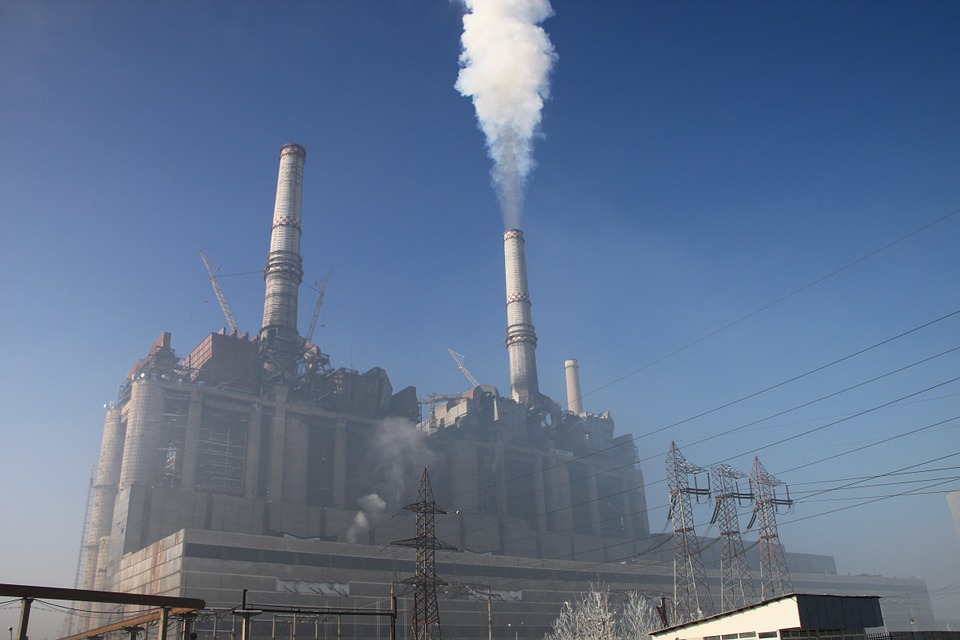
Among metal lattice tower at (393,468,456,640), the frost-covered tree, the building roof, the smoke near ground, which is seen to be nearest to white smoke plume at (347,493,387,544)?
the smoke near ground

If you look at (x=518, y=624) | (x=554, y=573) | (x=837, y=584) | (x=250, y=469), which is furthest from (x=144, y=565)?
(x=837, y=584)

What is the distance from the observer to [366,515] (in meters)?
86.6

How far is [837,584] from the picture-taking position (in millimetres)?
117875

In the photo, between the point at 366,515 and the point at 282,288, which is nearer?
the point at 366,515

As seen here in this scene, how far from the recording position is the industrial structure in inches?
2736

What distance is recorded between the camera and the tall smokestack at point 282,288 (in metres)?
88.9

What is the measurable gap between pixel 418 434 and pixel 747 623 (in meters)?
74.4

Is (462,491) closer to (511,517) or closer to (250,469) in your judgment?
(511,517)

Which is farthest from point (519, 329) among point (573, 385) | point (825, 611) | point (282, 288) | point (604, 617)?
point (825, 611)

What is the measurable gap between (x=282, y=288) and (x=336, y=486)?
79.4 feet

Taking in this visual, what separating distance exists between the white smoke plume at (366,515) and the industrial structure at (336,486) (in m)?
0.16

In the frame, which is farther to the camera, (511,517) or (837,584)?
(837,584)

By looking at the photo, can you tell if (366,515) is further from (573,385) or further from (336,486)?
(573,385)

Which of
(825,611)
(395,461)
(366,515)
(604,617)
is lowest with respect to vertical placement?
(825,611)
